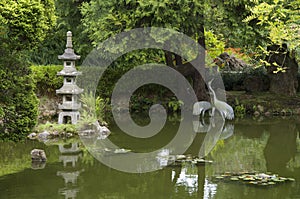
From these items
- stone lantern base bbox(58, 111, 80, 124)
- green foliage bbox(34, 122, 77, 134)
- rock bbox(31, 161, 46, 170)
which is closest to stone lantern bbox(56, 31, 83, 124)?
stone lantern base bbox(58, 111, 80, 124)

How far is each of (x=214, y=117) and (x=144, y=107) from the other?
2192 millimetres

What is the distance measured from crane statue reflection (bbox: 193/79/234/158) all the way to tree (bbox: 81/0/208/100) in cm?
A: 203

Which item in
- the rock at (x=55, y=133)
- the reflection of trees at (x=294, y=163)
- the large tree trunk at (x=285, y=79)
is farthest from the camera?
the large tree trunk at (x=285, y=79)

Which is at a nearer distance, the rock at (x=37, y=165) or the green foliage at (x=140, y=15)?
the rock at (x=37, y=165)

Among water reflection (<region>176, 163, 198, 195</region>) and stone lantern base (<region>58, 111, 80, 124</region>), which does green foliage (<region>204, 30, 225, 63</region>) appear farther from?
water reflection (<region>176, 163, 198, 195</region>)

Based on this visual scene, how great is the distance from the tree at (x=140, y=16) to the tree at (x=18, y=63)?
21.1ft

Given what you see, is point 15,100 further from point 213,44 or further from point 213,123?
point 213,44

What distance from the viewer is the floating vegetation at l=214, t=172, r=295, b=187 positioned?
23.4ft

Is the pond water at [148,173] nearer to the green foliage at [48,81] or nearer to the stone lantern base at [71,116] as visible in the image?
the stone lantern base at [71,116]

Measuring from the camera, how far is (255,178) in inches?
287

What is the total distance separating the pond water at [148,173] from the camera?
21.9 feet

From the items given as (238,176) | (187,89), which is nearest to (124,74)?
(187,89)

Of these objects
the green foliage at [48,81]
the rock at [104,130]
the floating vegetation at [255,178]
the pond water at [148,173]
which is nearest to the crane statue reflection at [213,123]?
the pond water at [148,173]

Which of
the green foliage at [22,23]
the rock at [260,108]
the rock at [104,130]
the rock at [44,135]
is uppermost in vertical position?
the green foliage at [22,23]
